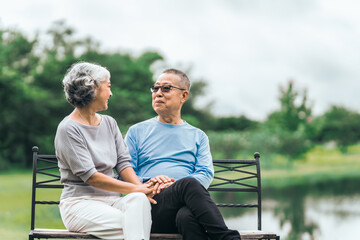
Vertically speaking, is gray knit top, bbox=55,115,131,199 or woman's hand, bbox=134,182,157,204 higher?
gray knit top, bbox=55,115,131,199

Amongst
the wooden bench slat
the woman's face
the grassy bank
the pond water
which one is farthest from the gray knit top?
the grassy bank

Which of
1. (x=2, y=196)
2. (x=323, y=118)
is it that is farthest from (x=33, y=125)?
(x=323, y=118)

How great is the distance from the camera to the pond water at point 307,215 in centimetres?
873

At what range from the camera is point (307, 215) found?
11.8 metres

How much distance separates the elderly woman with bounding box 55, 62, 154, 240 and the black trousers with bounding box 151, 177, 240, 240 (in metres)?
0.13

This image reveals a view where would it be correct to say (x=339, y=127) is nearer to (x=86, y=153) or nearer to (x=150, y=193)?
(x=150, y=193)

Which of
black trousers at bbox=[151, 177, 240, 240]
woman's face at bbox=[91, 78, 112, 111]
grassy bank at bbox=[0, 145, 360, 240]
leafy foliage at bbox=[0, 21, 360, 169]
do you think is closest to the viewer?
black trousers at bbox=[151, 177, 240, 240]

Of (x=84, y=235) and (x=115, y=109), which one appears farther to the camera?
(x=115, y=109)

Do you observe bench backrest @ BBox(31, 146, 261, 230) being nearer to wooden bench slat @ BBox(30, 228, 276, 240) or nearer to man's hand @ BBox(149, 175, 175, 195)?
wooden bench slat @ BBox(30, 228, 276, 240)

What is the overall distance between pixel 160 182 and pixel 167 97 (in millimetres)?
685

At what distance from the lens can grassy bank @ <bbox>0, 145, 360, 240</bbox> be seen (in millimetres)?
9789

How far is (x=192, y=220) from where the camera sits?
270 cm

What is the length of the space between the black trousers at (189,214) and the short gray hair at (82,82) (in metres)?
0.75

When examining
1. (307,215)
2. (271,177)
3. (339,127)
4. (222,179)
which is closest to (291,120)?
(339,127)
